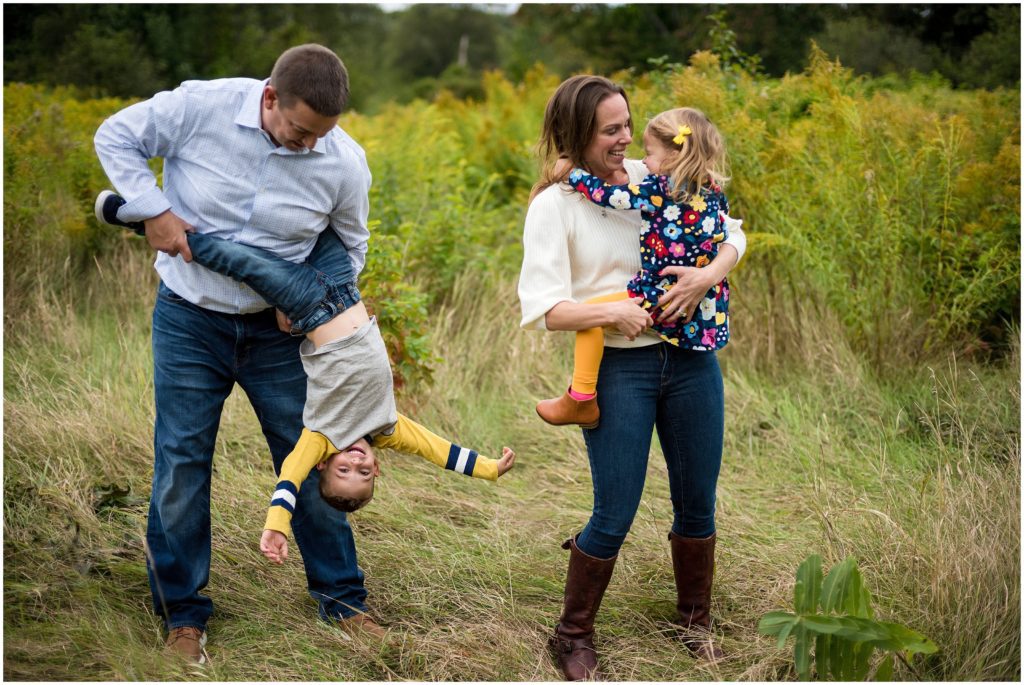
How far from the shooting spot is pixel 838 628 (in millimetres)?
2516

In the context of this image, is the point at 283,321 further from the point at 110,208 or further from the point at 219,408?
the point at 110,208

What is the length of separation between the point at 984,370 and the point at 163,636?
4.27 meters

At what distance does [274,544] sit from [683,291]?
1356 millimetres

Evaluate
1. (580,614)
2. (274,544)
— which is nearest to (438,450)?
(274,544)

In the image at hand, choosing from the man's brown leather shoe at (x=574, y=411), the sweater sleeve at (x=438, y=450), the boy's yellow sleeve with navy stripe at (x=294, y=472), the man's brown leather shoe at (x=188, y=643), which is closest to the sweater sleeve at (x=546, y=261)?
the man's brown leather shoe at (x=574, y=411)

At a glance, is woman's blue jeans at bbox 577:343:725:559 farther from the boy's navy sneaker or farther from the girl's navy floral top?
the boy's navy sneaker

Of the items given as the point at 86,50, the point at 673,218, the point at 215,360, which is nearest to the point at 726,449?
the point at 673,218

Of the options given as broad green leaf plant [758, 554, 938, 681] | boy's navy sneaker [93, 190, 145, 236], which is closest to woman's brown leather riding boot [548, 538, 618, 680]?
broad green leaf plant [758, 554, 938, 681]

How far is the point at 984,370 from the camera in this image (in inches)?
205

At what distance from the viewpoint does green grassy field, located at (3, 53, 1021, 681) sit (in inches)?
123

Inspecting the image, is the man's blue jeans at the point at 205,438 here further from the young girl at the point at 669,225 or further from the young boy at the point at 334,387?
the young girl at the point at 669,225

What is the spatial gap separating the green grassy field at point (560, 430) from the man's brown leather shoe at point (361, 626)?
0.05m

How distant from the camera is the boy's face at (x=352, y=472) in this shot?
2.90 meters

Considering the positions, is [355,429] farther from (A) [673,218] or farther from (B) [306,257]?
(A) [673,218]
